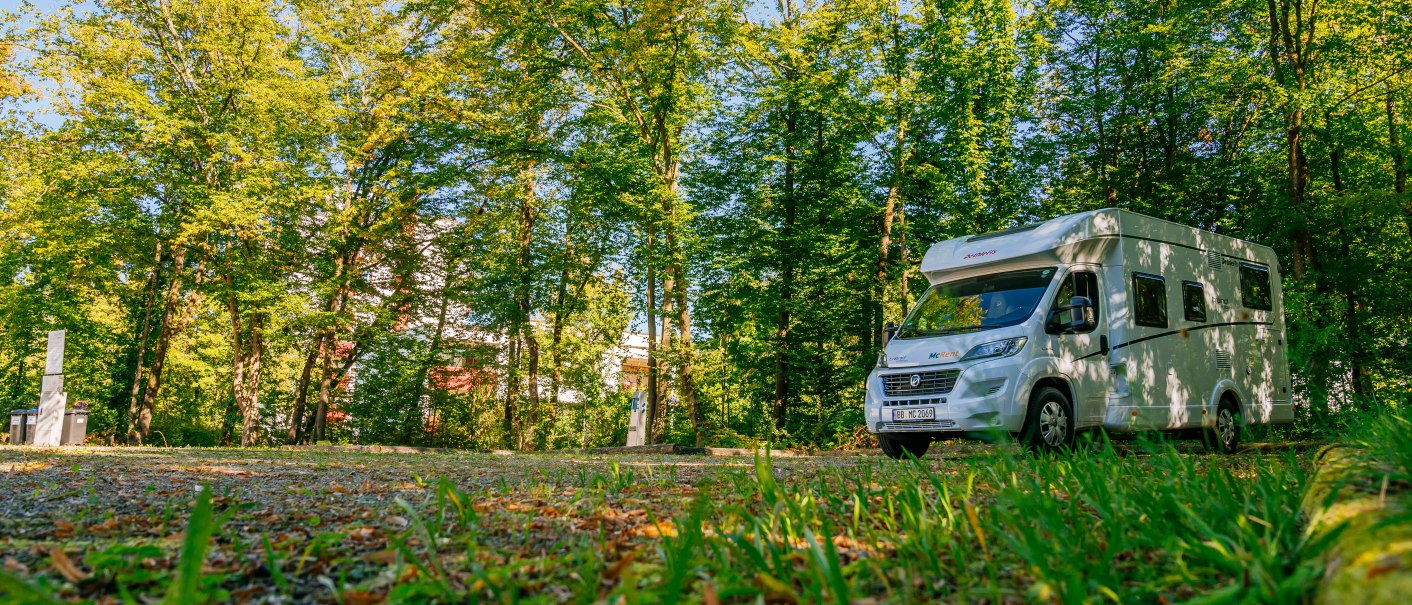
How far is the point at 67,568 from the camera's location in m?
2.16

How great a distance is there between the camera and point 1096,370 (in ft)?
28.5

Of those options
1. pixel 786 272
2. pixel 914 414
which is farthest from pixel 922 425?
pixel 786 272

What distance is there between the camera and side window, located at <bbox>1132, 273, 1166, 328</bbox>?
A: 909 centimetres

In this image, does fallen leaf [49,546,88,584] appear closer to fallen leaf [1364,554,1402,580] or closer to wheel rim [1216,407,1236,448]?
fallen leaf [1364,554,1402,580]

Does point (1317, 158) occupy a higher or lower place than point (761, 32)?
lower

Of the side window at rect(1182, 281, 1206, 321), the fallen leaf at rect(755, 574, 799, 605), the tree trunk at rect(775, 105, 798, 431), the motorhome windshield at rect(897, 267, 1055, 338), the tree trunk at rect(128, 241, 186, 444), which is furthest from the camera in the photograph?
the tree trunk at rect(128, 241, 186, 444)

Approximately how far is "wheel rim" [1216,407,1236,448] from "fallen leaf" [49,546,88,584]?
37.2 feet

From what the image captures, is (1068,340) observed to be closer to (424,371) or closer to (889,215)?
(889,215)

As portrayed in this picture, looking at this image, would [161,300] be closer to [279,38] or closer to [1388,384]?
[279,38]

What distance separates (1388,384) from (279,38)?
2683cm

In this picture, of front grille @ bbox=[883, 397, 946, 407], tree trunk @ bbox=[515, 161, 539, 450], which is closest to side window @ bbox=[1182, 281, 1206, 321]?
front grille @ bbox=[883, 397, 946, 407]

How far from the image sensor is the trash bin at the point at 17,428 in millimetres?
19531

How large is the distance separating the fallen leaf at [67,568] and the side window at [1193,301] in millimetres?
10741

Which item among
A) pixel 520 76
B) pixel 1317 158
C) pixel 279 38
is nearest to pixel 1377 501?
pixel 520 76
